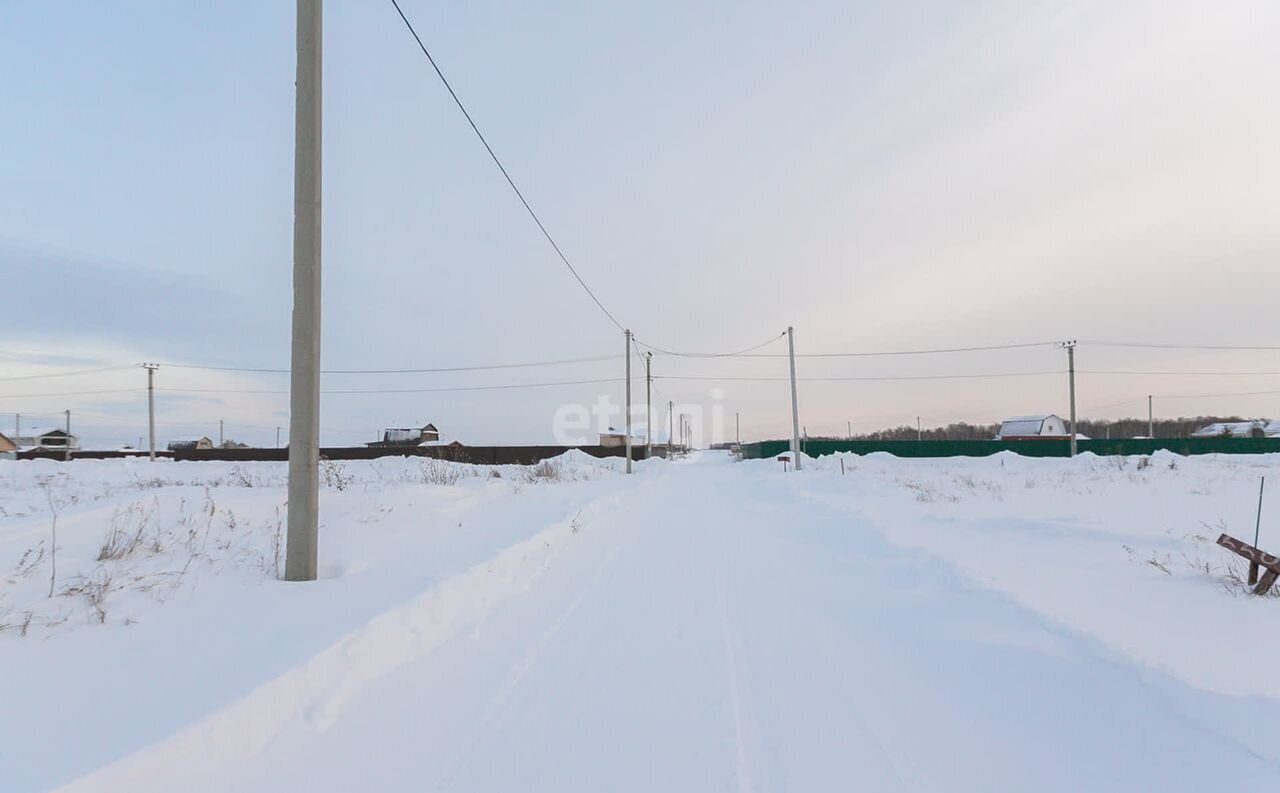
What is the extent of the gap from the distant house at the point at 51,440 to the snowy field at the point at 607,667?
293ft

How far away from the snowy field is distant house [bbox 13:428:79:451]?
89.2 meters

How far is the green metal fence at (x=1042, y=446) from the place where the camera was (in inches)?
1902

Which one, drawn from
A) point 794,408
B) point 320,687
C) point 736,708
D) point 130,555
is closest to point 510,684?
point 320,687

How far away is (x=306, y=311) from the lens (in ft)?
18.2

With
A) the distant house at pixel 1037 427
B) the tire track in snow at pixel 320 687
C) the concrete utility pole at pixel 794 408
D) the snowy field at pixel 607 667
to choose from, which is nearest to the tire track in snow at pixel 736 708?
the snowy field at pixel 607 667

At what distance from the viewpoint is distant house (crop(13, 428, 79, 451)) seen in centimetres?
7050

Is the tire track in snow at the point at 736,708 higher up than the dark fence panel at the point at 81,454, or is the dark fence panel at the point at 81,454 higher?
the tire track in snow at the point at 736,708

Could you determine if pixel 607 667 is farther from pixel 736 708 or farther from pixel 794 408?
pixel 794 408

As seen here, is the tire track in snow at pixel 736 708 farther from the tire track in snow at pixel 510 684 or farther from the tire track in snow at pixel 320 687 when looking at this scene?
the tire track in snow at pixel 320 687

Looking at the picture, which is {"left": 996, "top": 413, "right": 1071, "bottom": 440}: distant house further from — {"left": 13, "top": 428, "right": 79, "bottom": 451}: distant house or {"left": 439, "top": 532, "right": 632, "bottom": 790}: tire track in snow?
{"left": 13, "top": 428, "right": 79, "bottom": 451}: distant house

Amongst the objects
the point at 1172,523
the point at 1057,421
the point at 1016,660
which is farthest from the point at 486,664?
the point at 1057,421

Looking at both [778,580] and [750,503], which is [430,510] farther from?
[750,503]

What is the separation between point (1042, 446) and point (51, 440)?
110m

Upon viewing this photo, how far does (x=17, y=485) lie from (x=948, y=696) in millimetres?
24167
